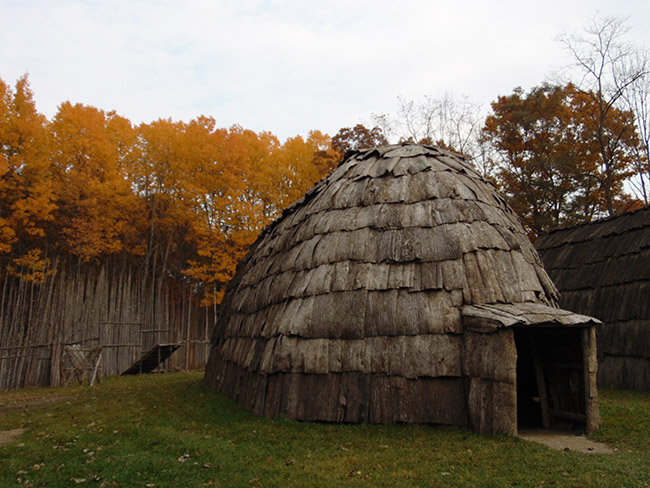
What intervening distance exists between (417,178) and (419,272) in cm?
262

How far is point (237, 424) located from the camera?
8.74 meters

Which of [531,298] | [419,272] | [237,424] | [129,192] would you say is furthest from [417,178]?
[129,192]

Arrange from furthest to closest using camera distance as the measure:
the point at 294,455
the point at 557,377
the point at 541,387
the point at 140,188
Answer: the point at 140,188
the point at 557,377
the point at 541,387
the point at 294,455

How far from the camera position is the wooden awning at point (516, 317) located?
288 inches

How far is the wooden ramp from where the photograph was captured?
20.9 meters

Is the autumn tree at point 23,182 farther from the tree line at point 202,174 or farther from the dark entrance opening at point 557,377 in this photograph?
the dark entrance opening at point 557,377

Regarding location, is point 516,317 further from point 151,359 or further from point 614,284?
point 151,359

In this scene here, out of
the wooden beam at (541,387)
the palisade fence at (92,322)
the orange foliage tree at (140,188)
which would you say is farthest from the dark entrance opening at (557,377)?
the orange foliage tree at (140,188)

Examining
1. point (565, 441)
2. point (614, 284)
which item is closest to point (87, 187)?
point (565, 441)

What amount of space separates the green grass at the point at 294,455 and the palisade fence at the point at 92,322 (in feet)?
32.8

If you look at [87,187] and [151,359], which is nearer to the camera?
[87,187]

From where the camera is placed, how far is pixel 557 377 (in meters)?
8.62

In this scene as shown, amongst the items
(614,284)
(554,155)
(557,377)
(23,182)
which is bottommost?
(557,377)

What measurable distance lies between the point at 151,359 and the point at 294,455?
17.5 meters
